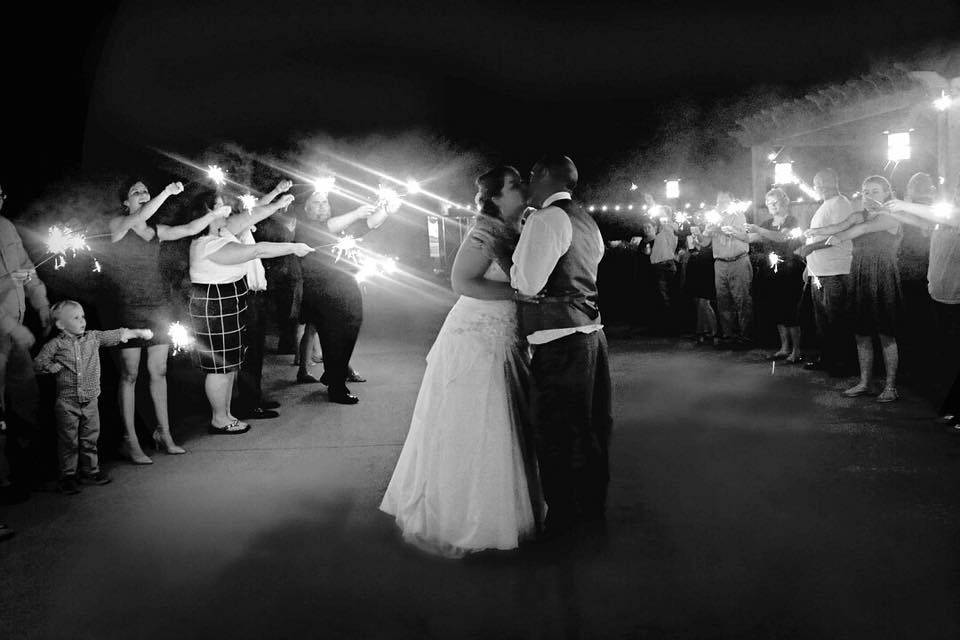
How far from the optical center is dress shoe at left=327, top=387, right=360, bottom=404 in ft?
22.3

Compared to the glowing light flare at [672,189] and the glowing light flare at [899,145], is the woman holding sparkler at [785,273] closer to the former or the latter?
the glowing light flare at [899,145]

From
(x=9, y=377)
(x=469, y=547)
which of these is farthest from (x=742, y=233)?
(x=9, y=377)

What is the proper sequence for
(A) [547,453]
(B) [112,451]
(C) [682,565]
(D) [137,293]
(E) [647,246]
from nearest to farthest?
(C) [682,565], (A) [547,453], (D) [137,293], (B) [112,451], (E) [647,246]

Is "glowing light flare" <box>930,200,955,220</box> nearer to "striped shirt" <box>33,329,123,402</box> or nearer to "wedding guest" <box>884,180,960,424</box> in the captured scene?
"wedding guest" <box>884,180,960,424</box>

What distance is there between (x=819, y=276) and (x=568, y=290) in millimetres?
4283

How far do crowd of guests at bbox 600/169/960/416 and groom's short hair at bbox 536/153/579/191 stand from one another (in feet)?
9.69

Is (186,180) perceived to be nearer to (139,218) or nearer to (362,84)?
(139,218)

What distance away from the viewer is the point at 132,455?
500 cm

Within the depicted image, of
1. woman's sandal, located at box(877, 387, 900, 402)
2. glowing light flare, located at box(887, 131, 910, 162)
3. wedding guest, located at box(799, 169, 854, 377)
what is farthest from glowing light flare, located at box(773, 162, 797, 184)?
woman's sandal, located at box(877, 387, 900, 402)

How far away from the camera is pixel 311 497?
4266mm

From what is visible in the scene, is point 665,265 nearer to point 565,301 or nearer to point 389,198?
point 389,198

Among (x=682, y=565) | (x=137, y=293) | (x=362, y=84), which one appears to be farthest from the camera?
(x=362, y=84)

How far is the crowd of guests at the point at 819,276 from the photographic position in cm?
584

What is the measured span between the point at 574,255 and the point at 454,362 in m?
0.73
